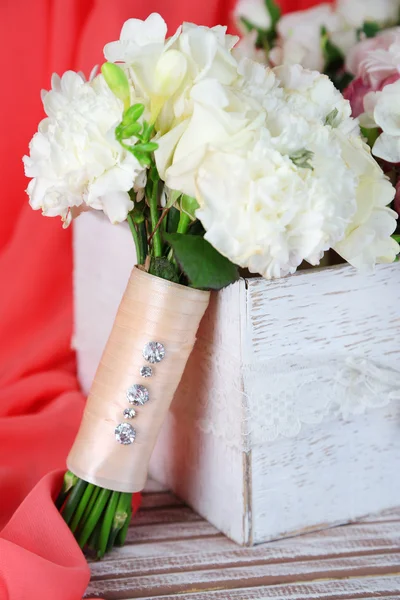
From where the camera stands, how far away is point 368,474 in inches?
36.4

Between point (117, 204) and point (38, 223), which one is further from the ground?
point (117, 204)

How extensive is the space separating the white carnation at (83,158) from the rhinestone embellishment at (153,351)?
0.39 ft

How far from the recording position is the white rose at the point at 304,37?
3.36 ft

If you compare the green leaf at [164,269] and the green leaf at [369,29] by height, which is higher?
the green leaf at [369,29]

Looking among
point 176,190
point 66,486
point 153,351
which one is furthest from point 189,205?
point 66,486

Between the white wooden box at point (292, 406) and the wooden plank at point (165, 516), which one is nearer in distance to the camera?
the white wooden box at point (292, 406)

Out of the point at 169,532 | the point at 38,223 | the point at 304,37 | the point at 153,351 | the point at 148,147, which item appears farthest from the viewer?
the point at 38,223

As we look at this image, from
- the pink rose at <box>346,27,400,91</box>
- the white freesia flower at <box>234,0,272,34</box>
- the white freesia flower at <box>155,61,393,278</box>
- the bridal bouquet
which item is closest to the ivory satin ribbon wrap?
the bridal bouquet

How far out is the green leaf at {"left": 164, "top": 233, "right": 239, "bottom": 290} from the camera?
2.42ft

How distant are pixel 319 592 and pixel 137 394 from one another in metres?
0.24

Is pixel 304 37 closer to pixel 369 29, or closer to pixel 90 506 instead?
pixel 369 29

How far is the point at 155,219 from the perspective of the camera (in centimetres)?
78

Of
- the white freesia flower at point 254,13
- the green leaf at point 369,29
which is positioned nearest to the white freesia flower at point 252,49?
the white freesia flower at point 254,13

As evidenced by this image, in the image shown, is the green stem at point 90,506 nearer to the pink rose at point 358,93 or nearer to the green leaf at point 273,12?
the pink rose at point 358,93
